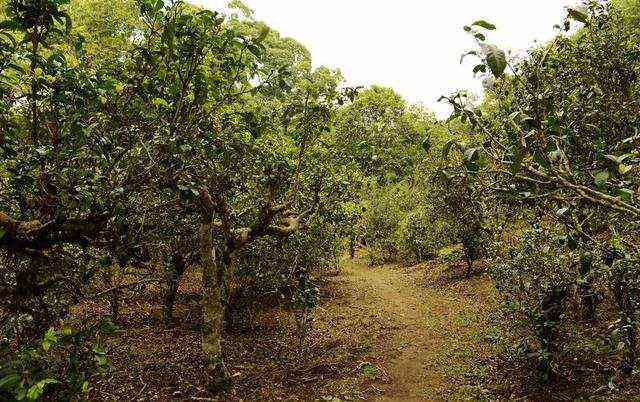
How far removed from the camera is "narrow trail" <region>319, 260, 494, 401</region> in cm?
1038

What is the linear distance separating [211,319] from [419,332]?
26.4 feet

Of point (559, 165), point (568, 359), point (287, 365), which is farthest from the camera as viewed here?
point (287, 365)

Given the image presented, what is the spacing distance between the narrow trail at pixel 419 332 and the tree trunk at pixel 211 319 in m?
3.44

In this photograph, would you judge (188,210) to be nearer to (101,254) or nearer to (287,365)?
(101,254)

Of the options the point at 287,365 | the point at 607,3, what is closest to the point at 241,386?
the point at 287,365

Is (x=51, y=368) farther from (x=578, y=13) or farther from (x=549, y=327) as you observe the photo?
(x=549, y=327)

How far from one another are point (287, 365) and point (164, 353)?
319cm

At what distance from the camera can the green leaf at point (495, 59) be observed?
7.89ft

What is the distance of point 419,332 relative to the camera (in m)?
14.6

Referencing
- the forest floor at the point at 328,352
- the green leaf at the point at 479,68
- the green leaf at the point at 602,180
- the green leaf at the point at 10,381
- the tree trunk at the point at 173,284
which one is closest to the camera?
the green leaf at the point at 602,180

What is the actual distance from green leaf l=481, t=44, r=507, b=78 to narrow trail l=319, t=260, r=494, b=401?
28.8 feet

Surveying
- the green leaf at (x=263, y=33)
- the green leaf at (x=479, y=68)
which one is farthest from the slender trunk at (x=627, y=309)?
the green leaf at (x=263, y=33)

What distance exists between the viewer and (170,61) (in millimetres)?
6027

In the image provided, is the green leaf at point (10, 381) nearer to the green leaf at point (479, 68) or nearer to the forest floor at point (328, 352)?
the green leaf at point (479, 68)
